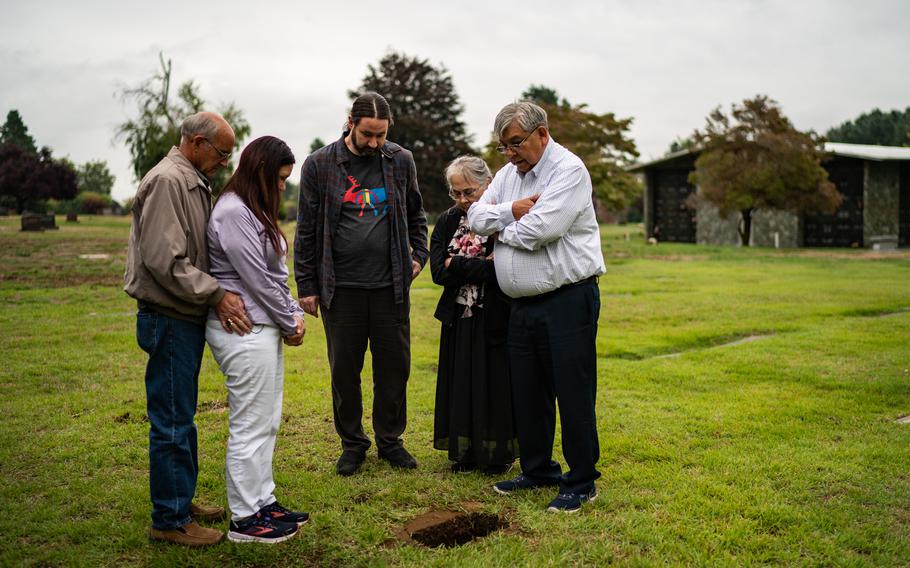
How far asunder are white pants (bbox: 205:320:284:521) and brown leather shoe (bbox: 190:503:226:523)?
357 mm

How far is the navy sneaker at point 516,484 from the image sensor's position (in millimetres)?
4410

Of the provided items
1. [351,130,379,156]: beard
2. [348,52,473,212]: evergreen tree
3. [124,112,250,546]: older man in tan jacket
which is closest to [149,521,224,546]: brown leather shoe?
[124,112,250,546]: older man in tan jacket

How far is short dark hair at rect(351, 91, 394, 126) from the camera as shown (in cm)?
455

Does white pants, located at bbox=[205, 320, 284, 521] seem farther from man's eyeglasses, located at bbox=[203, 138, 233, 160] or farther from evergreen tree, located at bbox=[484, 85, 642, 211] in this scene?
evergreen tree, located at bbox=[484, 85, 642, 211]

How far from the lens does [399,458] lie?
4.89 m

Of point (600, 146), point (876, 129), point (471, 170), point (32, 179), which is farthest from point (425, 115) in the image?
point (876, 129)

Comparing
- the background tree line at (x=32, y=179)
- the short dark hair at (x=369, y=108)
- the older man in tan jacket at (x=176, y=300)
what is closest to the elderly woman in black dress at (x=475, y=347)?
the short dark hair at (x=369, y=108)

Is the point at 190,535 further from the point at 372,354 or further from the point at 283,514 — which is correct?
the point at 372,354

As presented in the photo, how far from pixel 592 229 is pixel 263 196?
1.76 metres

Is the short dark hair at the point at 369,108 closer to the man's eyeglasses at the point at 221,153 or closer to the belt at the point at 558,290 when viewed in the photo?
the man's eyeglasses at the point at 221,153

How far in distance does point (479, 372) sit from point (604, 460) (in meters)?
1.06

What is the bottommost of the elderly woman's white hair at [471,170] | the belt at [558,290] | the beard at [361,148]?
the belt at [558,290]

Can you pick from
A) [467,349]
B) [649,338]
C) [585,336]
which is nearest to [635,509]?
[585,336]

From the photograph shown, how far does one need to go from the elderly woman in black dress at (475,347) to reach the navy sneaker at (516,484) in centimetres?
24
